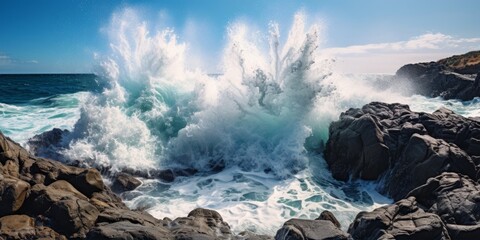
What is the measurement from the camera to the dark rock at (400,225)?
6.42 m

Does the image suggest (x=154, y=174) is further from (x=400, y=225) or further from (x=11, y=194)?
(x=400, y=225)

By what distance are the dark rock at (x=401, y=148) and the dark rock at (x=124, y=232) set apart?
8070 mm

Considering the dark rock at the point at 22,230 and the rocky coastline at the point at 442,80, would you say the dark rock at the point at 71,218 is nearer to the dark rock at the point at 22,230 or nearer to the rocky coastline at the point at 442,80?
the dark rock at the point at 22,230

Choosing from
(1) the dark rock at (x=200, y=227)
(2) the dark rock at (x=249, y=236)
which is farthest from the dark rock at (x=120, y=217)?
(2) the dark rock at (x=249, y=236)

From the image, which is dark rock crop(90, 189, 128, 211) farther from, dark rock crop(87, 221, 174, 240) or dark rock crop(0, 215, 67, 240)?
dark rock crop(87, 221, 174, 240)

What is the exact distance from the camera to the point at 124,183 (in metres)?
11.6

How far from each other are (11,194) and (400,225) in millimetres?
7500

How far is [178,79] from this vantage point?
21875 millimetres

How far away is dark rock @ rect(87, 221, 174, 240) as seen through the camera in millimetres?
5746

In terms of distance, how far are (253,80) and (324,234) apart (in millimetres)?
11868

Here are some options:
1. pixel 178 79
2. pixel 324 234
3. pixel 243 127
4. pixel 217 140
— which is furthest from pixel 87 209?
pixel 178 79

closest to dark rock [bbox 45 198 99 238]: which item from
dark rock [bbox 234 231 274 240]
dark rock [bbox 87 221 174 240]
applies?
dark rock [bbox 87 221 174 240]

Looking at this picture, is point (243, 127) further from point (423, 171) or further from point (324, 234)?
point (324, 234)

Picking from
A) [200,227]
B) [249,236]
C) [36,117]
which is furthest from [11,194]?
[36,117]
